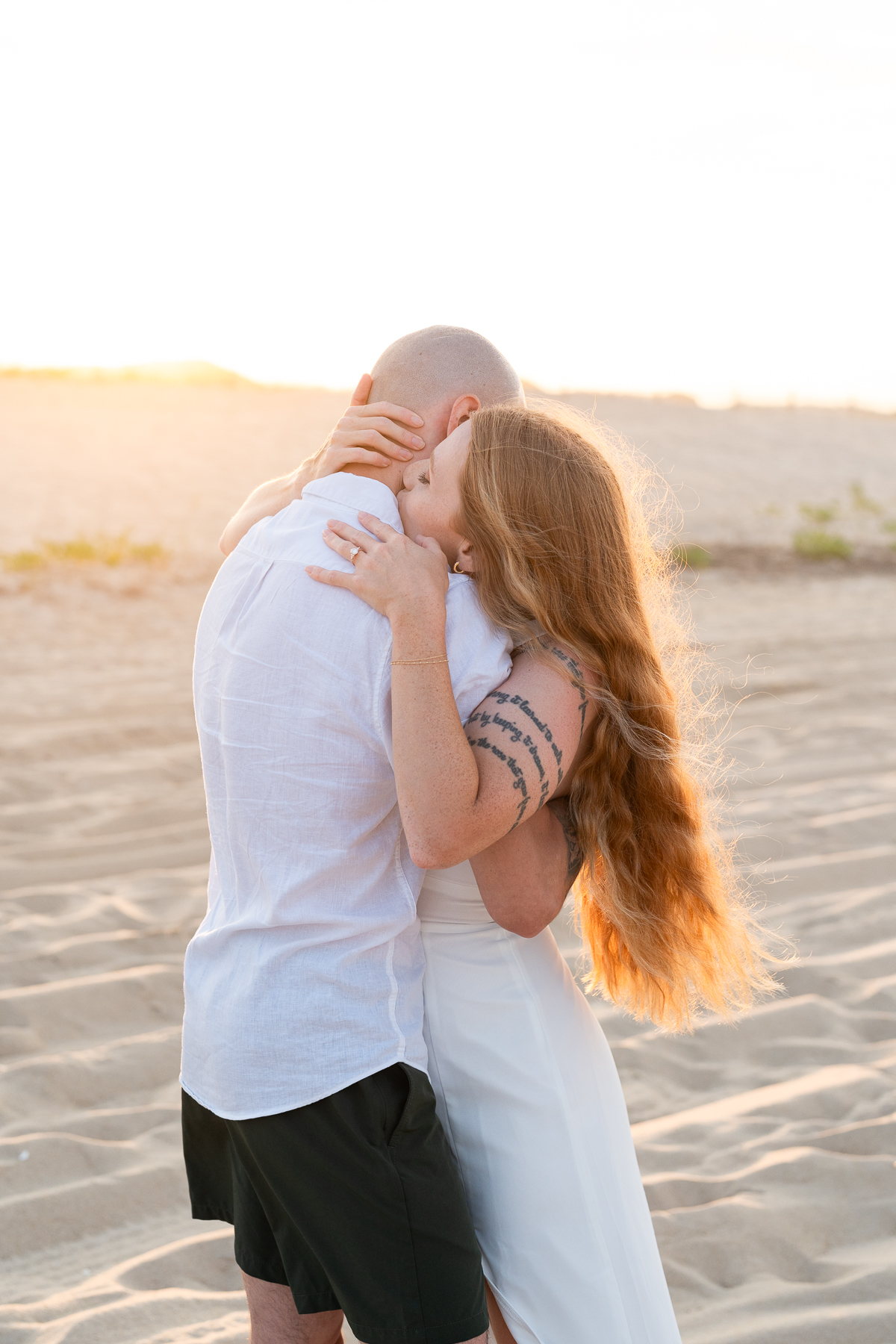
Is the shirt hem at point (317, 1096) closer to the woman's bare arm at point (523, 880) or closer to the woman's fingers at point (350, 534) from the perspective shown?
the woman's bare arm at point (523, 880)

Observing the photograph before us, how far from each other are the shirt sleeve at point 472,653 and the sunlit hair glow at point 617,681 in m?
0.03

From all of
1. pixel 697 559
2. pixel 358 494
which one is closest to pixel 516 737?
pixel 358 494

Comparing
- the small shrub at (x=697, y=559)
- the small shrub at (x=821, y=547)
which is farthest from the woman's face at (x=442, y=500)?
the small shrub at (x=821, y=547)

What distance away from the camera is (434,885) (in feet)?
5.49

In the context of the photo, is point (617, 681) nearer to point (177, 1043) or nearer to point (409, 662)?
point (409, 662)

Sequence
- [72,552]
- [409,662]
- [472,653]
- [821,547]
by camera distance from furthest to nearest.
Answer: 1. [821,547]
2. [72,552]
3. [472,653]
4. [409,662]

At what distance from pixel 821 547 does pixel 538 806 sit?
13056 millimetres

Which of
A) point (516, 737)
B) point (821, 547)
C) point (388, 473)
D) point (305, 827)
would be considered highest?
point (388, 473)

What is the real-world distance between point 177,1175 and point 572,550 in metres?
2.05

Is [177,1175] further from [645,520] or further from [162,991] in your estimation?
[645,520]

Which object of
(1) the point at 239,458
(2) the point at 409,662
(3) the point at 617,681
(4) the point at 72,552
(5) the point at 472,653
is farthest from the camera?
(1) the point at 239,458

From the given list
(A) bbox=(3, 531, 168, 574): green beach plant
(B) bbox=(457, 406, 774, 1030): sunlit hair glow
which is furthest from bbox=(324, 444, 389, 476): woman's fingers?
(A) bbox=(3, 531, 168, 574): green beach plant

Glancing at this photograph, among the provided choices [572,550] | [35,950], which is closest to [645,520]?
[572,550]

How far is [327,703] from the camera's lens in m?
1.44
